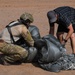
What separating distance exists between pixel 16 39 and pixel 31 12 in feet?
32.5

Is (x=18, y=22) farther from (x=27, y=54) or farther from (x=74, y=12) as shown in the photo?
(x=74, y=12)

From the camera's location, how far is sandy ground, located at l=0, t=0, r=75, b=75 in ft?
27.4

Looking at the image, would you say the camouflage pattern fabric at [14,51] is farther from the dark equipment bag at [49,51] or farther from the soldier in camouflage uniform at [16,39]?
the dark equipment bag at [49,51]

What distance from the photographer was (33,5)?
21250 mm

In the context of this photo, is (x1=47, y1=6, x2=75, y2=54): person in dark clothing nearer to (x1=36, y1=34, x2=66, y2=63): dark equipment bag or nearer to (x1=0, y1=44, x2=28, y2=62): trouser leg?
(x1=36, y1=34, x2=66, y2=63): dark equipment bag

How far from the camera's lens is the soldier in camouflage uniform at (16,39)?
840 cm

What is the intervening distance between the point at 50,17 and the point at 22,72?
5.25ft

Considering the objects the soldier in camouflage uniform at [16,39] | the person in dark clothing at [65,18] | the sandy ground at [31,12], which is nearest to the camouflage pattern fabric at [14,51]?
the soldier in camouflage uniform at [16,39]

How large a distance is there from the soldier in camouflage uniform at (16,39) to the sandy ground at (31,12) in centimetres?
28

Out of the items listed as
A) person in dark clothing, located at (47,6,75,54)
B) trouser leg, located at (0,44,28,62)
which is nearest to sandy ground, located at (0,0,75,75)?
trouser leg, located at (0,44,28,62)

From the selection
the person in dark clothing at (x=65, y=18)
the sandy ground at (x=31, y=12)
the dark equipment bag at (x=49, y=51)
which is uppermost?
the person in dark clothing at (x=65, y=18)

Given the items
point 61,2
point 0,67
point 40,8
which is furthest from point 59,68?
point 61,2

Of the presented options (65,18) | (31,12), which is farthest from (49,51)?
(31,12)

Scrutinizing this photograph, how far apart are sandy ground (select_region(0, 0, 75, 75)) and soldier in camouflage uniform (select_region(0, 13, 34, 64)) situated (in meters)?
0.28
